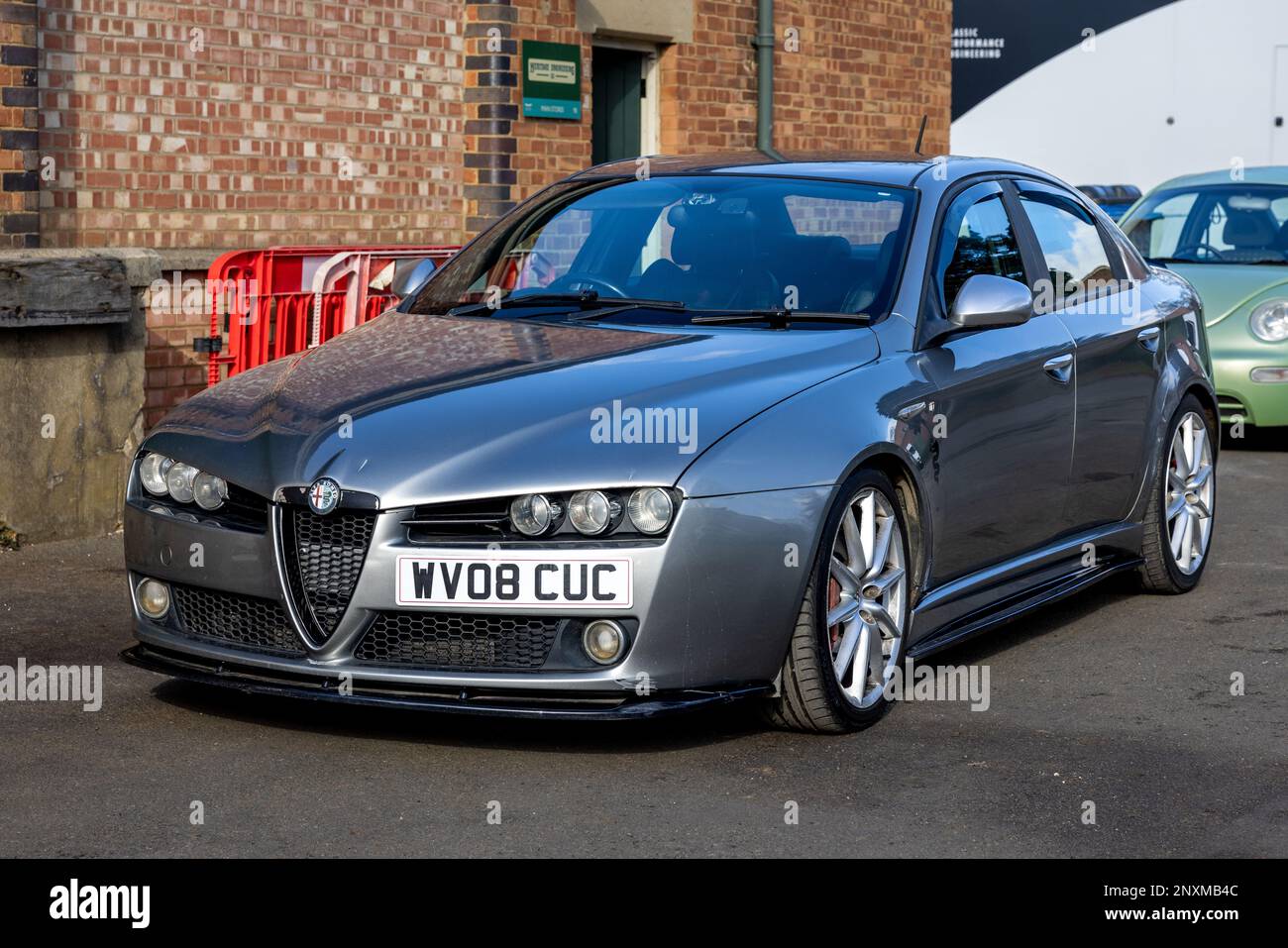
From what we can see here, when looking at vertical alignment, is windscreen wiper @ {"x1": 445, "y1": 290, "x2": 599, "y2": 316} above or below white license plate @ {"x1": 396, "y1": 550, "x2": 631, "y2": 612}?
above

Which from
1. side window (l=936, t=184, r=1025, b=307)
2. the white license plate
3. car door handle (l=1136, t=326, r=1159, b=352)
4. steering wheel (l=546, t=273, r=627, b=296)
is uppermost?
side window (l=936, t=184, r=1025, b=307)

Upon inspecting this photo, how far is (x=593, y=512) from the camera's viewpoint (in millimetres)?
4891

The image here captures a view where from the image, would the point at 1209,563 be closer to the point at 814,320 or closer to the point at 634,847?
the point at 814,320

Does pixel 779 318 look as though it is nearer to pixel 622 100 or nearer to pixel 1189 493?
pixel 1189 493

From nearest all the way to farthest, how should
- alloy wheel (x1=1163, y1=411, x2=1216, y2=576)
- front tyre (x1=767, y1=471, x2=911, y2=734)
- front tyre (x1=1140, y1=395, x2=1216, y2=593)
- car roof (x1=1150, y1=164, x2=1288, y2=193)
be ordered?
front tyre (x1=767, y1=471, x2=911, y2=734)
front tyre (x1=1140, y1=395, x2=1216, y2=593)
alloy wheel (x1=1163, y1=411, x2=1216, y2=576)
car roof (x1=1150, y1=164, x2=1288, y2=193)

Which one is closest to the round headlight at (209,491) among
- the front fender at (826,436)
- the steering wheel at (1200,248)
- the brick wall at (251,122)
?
the front fender at (826,436)

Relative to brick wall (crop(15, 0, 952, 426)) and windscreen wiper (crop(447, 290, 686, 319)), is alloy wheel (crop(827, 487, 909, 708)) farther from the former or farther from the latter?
brick wall (crop(15, 0, 952, 426))

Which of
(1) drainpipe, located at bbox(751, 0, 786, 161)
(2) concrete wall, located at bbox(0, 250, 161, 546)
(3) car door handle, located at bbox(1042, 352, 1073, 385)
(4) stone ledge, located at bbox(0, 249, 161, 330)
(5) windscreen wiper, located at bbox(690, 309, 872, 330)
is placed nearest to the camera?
(5) windscreen wiper, located at bbox(690, 309, 872, 330)

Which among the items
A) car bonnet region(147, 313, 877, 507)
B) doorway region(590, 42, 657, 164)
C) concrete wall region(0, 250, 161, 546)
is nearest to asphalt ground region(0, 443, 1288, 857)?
car bonnet region(147, 313, 877, 507)

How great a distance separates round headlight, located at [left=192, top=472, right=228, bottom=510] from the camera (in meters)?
5.26

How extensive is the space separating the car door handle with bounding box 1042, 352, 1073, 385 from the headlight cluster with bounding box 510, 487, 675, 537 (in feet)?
6.76

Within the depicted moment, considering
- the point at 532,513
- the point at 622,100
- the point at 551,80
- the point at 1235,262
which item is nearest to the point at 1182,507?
the point at 532,513

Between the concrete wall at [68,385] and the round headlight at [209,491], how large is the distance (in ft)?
10.6
